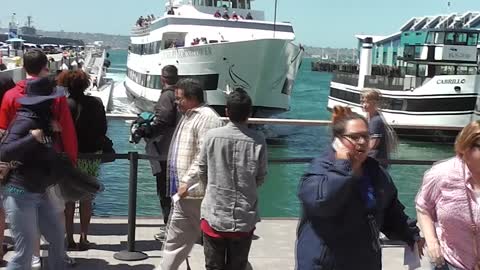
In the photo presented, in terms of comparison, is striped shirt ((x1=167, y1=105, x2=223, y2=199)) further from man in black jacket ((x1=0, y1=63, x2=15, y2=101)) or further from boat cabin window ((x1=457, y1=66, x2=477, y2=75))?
boat cabin window ((x1=457, y1=66, x2=477, y2=75))

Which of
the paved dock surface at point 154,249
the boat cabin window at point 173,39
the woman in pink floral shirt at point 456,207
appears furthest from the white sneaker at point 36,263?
the boat cabin window at point 173,39

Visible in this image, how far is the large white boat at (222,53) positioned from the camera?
28547mm

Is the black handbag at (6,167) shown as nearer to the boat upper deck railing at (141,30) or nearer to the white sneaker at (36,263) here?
the white sneaker at (36,263)

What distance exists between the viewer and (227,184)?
4320 mm

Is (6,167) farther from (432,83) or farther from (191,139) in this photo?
(432,83)

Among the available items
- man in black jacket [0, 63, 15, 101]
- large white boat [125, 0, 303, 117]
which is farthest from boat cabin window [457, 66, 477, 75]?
man in black jacket [0, 63, 15, 101]

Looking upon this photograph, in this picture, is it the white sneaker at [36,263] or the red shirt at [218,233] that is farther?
the white sneaker at [36,263]

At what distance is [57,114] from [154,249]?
7.28 feet

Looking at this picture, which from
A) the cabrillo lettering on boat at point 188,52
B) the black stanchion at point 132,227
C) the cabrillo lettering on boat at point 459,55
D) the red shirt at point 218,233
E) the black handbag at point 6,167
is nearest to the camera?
the black handbag at point 6,167

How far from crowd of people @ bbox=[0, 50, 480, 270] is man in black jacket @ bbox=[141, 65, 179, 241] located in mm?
15

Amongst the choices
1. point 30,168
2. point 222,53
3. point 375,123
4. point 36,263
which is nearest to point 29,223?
point 30,168

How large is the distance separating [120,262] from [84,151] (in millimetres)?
1031

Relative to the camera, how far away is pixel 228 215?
4309 mm

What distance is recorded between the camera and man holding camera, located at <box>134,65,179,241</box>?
620 centimetres
